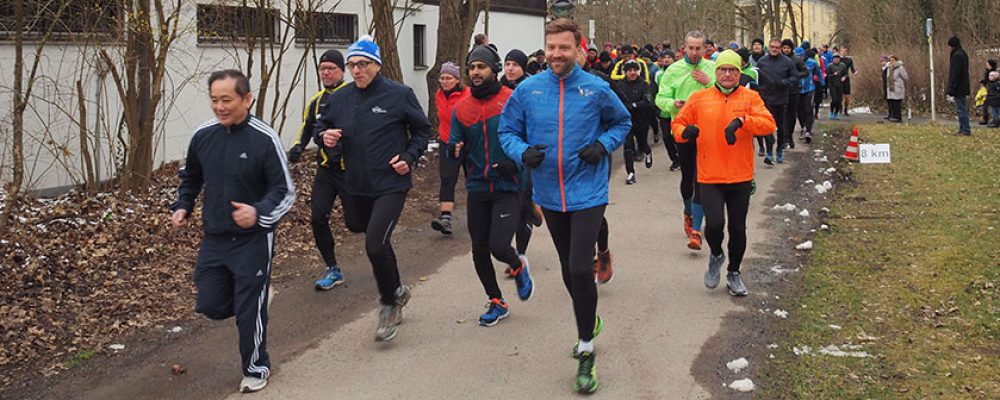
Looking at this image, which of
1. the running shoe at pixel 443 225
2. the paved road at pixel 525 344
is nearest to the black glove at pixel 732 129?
the paved road at pixel 525 344

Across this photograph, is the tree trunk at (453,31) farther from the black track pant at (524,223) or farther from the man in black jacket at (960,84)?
the black track pant at (524,223)

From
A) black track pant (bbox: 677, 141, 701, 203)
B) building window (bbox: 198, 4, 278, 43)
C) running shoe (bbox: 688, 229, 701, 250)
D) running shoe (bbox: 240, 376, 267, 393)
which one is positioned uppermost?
building window (bbox: 198, 4, 278, 43)

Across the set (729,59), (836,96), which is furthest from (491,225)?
(836,96)

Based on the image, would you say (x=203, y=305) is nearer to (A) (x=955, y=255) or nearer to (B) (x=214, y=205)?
(B) (x=214, y=205)

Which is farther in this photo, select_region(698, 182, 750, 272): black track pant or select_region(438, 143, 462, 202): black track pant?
select_region(438, 143, 462, 202): black track pant

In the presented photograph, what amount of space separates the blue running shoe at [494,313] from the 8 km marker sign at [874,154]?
1021 cm

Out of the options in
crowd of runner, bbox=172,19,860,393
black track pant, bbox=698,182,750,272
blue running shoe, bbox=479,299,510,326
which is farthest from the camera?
black track pant, bbox=698,182,750,272

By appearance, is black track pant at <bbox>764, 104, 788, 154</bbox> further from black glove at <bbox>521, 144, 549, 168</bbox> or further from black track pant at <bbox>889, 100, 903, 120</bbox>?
black track pant at <bbox>889, 100, 903, 120</bbox>

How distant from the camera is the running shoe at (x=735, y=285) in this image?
286 inches

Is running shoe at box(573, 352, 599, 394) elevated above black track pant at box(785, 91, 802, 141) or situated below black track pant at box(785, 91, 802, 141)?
below

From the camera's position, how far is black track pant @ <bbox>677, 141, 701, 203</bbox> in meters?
8.53

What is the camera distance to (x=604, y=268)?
25.3 feet

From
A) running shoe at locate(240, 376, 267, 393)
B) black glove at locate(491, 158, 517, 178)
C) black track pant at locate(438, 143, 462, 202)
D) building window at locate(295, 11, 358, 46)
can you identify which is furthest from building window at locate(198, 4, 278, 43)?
running shoe at locate(240, 376, 267, 393)

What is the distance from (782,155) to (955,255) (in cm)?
764
